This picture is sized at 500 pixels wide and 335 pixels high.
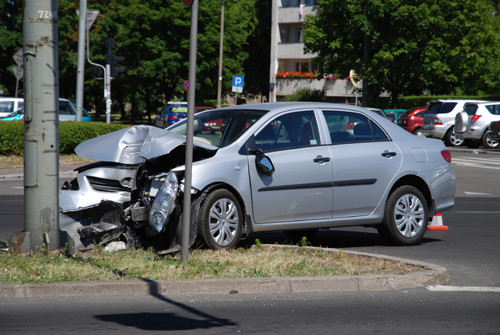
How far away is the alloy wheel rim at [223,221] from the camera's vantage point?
25.8ft

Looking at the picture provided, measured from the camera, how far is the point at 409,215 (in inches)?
362

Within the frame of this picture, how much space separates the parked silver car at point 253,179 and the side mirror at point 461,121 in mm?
22017

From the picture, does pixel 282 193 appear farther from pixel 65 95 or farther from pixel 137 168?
pixel 65 95

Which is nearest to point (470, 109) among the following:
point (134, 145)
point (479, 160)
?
point (479, 160)

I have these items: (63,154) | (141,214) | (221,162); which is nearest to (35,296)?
(141,214)

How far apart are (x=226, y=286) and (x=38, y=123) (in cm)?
245

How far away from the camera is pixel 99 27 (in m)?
58.2

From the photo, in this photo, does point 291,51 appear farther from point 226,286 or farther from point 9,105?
point 226,286

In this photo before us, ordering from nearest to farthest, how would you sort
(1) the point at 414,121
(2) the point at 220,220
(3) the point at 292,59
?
(2) the point at 220,220 < (1) the point at 414,121 < (3) the point at 292,59

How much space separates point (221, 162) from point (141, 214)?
0.95m

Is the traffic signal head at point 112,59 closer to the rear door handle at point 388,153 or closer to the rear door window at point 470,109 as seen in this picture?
the rear door window at point 470,109

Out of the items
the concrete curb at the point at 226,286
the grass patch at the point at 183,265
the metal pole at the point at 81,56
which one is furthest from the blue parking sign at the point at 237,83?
the concrete curb at the point at 226,286

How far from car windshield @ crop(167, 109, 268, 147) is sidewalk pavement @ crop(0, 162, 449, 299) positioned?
2.16 metres

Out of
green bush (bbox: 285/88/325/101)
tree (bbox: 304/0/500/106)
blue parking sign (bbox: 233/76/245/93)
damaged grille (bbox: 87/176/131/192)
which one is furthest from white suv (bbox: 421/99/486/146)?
green bush (bbox: 285/88/325/101)
